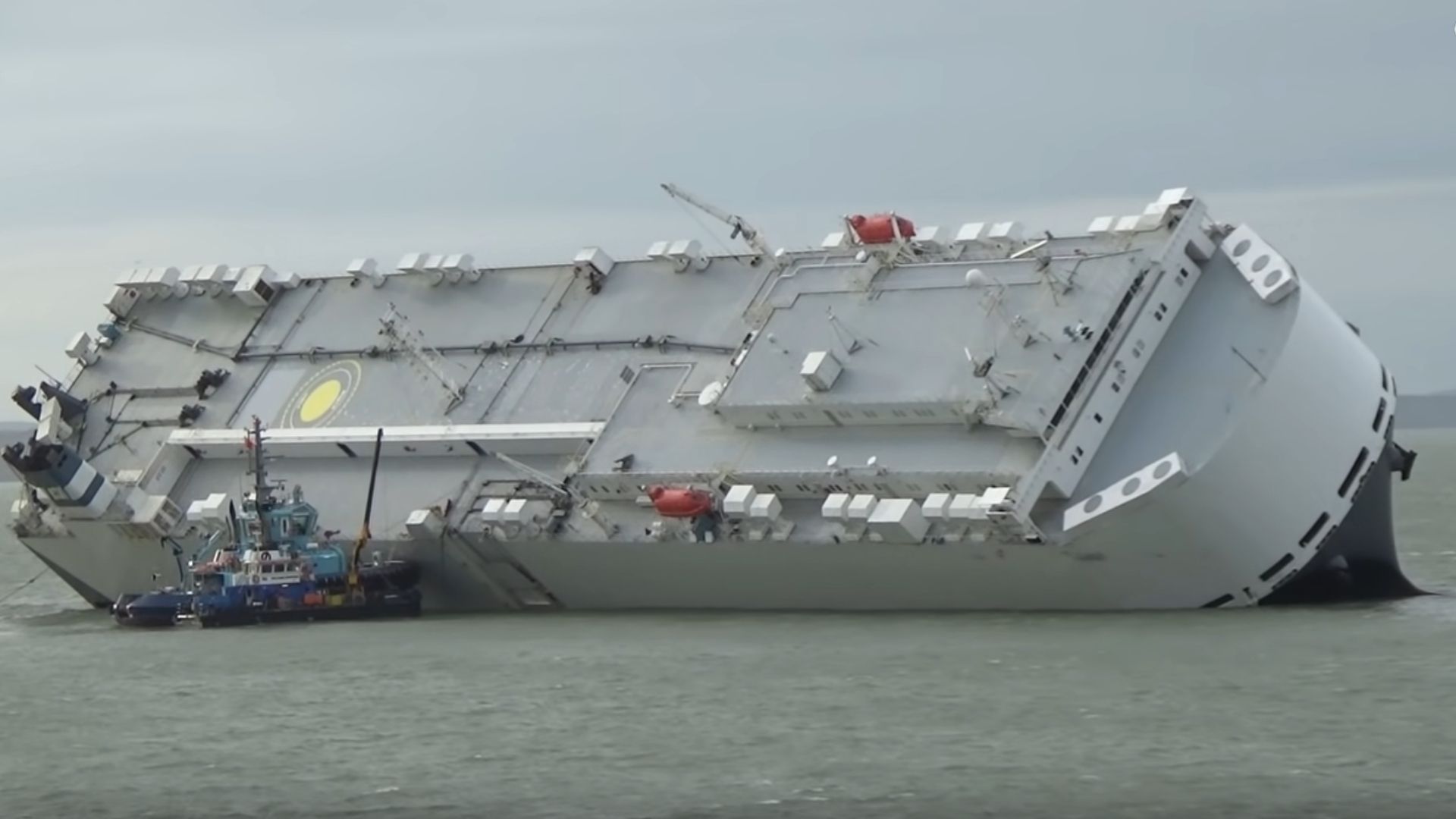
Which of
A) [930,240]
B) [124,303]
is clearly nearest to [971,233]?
[930,240]

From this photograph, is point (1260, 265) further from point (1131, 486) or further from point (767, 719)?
point (767, 719)

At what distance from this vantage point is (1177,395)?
1884 inches

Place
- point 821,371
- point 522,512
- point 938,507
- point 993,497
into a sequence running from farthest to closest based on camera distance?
1. point 522,512
2. point 821,371
3. point 938,507
4. point 993,497

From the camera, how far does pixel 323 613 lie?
55.5 metres

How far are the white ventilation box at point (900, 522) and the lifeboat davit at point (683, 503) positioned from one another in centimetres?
371

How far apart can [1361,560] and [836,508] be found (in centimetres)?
967

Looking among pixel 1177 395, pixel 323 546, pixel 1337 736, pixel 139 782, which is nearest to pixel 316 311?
pixel 323 546

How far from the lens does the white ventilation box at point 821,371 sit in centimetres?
5022

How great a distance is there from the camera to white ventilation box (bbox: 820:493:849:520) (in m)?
48.1

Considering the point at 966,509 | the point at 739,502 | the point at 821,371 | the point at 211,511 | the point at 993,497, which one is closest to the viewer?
the point at 993,497

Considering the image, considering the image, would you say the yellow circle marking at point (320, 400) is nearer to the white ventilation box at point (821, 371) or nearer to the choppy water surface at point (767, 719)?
the choppy water surface at point (767, 719)

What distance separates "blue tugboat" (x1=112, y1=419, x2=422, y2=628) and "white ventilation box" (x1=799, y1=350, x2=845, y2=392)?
10.5 metres

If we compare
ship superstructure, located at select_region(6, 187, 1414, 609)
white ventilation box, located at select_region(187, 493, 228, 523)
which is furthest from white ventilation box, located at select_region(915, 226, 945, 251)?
white ventilation box, located at select_region(187, 493, 228, 523)

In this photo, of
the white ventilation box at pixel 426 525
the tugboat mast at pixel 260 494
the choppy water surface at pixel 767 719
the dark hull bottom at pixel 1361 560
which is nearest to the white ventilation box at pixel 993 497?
the choppy water surface at pixel 767 719
